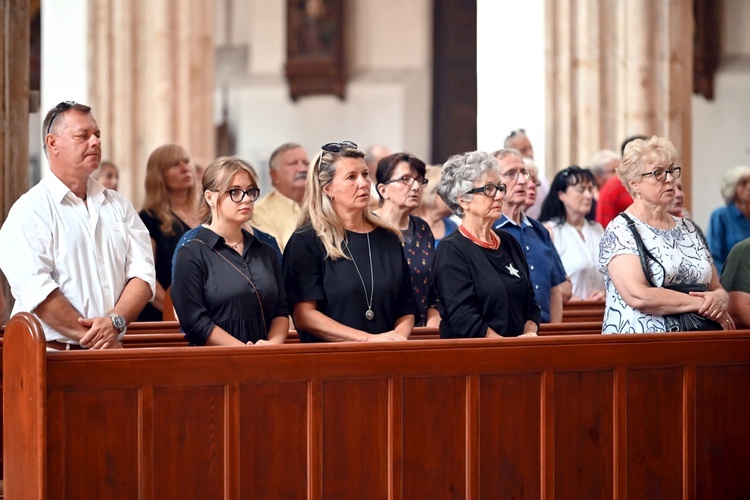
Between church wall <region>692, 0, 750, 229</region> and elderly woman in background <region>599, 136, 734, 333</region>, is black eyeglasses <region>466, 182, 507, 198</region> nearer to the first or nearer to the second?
elderly woman in background <region>599, 136, 734, 333</region>

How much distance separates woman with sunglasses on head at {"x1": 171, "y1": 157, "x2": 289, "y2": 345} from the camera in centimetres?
430

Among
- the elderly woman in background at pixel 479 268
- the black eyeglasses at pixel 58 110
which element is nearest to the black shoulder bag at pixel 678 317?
the elderly woman in background at pixel 479 268

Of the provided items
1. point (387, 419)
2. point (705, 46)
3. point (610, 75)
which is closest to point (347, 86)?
point (705, 46)

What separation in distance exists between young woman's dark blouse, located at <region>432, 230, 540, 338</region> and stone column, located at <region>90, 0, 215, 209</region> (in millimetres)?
4343

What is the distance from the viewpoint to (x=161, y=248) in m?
5.98

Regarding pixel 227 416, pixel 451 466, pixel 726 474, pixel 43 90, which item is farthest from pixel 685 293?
pixel 43 90

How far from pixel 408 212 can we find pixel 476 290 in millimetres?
1072

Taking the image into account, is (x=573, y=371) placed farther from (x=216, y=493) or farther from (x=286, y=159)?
(x=286, y=159)

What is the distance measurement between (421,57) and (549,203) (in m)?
7.98

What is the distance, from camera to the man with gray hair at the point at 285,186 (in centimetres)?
655

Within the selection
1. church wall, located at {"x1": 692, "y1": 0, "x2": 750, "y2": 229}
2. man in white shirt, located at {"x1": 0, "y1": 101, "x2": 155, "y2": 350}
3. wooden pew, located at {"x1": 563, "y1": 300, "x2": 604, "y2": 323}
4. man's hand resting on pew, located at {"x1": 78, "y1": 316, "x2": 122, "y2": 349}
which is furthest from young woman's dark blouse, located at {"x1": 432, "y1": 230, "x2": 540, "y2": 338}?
church wall, located at {"x1": 692, "y1": 0, "x2": 750, "y2": 229}

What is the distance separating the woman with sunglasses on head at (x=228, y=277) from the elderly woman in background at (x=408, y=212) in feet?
3.29

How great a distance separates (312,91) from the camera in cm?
1474

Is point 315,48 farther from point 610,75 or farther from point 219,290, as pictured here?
point 219,290
